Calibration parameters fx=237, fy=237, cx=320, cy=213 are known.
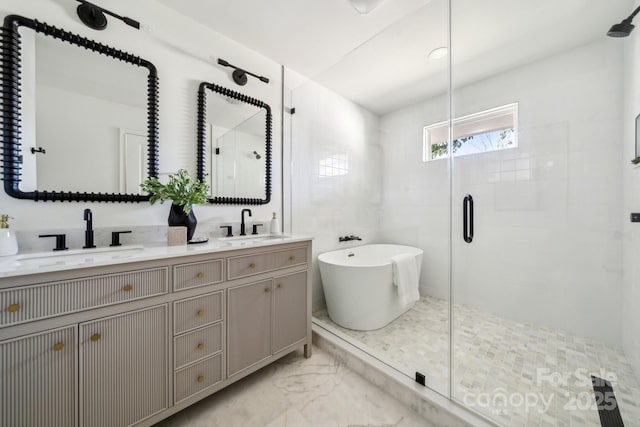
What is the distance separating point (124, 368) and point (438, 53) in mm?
2861

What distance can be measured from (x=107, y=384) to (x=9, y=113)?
4.43 ft

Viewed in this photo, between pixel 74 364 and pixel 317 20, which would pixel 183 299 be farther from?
pixel 317 20

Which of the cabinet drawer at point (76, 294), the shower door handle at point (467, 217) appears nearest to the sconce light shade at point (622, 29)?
the shower door handle at point (467, 217)

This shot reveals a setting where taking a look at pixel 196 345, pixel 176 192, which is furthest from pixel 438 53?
pixel 196 345

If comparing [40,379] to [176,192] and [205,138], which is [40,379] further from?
[205,138]

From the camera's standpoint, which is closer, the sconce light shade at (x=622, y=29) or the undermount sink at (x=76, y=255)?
the undermount sink at (x=76, y=255)

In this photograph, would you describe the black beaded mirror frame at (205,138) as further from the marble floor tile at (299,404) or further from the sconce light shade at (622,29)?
the sconce light shade at (622,29)

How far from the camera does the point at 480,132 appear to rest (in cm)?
203

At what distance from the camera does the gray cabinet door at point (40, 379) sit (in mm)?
811

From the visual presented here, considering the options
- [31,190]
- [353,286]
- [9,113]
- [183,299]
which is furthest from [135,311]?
[353,286]

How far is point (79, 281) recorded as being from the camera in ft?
3.03

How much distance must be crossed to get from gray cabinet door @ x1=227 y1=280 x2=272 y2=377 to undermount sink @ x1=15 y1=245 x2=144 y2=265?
57 centimetres

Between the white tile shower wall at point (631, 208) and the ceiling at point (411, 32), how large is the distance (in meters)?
0.29

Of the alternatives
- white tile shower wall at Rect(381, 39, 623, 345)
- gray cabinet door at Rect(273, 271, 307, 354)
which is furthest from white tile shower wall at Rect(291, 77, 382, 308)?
gray cabinet door at Rect(273, 271, 307, 354)
